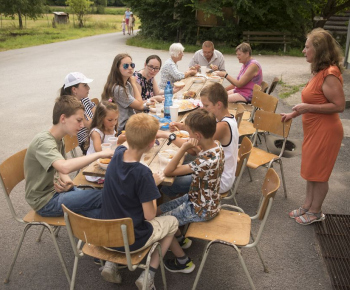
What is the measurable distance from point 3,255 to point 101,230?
1.74 meters

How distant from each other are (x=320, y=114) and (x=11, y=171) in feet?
10.1

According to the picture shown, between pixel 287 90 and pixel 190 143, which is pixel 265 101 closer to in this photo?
pixel 190 143

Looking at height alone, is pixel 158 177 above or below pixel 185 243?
above

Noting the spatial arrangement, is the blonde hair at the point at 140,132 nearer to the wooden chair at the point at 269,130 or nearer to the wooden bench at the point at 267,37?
the wooden chair at the point at 269,130

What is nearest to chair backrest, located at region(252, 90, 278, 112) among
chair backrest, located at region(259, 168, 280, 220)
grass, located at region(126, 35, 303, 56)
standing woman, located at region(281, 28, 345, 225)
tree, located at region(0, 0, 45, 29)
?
standing woman, located at region(281, 28, 345, 225)

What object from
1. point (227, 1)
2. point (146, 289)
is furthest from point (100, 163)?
point (227, 1)

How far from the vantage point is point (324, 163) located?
12.7ft

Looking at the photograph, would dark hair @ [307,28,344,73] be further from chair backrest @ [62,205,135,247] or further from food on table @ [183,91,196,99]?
chair backrest @ [62,205,135,247]

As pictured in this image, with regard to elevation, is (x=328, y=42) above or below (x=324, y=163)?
above

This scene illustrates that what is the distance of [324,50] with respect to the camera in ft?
11.7

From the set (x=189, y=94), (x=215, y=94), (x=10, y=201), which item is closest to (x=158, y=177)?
(x=215, y=94)

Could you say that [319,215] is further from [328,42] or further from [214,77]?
[214,77]

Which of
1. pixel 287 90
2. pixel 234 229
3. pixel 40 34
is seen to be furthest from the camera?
pixel 40 34

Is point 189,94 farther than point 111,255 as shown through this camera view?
Yes
